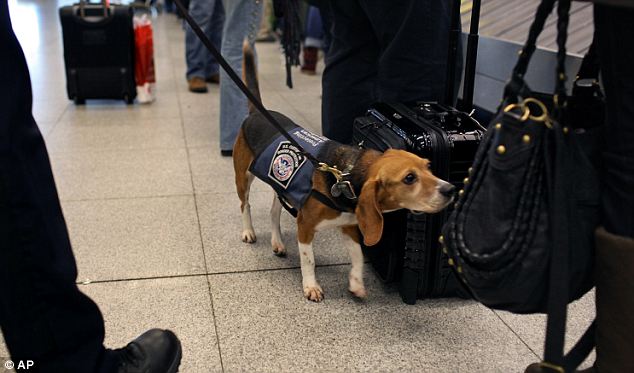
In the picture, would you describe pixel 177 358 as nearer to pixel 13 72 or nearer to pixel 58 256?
pixel 58 256

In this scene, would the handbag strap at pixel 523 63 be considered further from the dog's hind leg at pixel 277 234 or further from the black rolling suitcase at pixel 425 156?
the dog's hind leg at pixel 277 234

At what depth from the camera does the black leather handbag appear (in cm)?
111

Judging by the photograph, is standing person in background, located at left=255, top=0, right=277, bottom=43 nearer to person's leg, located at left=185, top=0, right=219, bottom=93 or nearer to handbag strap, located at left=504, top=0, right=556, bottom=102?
person's leg, located at left=185, top=0, right=219, bottom=93

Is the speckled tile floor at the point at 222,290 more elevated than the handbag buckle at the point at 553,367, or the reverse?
the handbag buckle at the point at 553,367

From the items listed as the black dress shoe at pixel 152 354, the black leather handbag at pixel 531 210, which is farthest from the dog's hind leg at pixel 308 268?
the black leather handbag at pixel 531 210

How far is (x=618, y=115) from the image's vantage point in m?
1.17

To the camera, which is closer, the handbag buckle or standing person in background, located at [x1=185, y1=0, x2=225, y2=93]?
the handbag buckle

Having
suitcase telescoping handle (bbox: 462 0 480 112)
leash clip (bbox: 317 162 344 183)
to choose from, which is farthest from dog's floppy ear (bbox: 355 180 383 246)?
suitcase telescoping handle (bbox: 462 0 480 112)

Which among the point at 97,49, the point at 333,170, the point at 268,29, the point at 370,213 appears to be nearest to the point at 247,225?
the point at 333,170

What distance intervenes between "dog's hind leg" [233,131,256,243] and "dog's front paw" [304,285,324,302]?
0.53 m

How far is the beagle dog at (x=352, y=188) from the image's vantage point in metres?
1.85

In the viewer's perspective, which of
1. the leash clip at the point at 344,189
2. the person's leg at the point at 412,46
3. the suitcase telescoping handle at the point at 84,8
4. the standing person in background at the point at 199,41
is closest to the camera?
the leash clip at the point at 344,189

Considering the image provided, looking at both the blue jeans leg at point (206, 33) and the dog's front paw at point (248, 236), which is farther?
the blue jeans leg at point (206, 33)

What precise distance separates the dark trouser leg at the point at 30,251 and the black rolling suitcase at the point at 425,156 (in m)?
1.17
